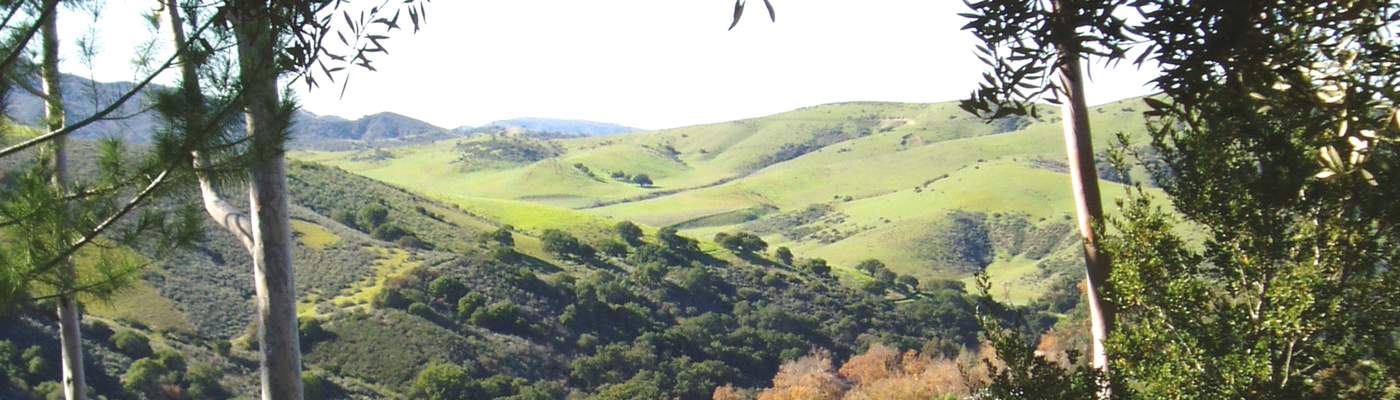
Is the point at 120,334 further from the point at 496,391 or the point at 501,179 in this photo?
the point at 501,179

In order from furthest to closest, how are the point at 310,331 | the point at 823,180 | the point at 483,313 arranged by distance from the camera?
the point at 823,180 → the point at 483,313 → the point at 310,331

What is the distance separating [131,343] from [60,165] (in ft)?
59.3

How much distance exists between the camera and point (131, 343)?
73.3 ft

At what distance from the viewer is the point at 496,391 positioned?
87.4ft

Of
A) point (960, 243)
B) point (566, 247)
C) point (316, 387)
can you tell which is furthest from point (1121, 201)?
point (960, 243)

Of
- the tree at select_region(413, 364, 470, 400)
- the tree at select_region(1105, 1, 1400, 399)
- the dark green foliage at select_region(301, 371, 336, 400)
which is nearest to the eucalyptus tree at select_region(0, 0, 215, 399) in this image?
the tree at select_region(1105, 1, 1400, 399)

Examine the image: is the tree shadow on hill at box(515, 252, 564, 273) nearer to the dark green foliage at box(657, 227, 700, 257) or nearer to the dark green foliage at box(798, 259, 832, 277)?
the dark green foliage at box(657, 227, 700, 257)

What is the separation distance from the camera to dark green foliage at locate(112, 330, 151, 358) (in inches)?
874

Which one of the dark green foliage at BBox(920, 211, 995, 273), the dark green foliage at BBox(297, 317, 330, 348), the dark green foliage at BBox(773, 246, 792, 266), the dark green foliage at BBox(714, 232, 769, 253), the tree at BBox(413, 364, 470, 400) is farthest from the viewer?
the dark green foliage at BBox(920, 211, 995, 273)

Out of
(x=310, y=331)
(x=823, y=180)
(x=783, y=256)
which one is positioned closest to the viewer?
(x=310, y=331)

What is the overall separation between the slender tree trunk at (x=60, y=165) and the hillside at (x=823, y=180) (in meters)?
46.4

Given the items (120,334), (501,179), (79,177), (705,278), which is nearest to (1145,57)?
(79,177)

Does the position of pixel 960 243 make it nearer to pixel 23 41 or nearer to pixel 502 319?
pixel 502 319

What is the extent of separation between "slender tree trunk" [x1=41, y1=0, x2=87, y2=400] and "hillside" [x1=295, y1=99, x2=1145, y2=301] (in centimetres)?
4639
